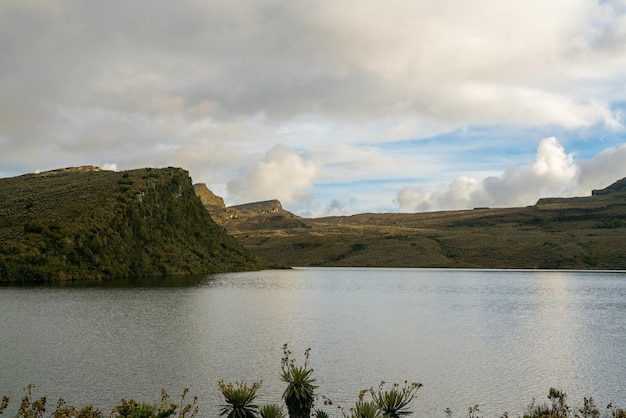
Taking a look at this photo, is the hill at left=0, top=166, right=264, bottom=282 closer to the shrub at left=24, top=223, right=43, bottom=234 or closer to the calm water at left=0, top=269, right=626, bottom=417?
the shrub at left=24, top=223, right=43, bottom=234

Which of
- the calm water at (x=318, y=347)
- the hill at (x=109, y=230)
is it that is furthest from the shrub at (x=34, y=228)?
the calm water at (x=318, y=347)

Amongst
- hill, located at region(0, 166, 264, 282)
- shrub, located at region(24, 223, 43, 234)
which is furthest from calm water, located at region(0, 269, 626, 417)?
shrub, located at region(24, 223, 43, 234)

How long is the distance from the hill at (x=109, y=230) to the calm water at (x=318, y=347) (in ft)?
103

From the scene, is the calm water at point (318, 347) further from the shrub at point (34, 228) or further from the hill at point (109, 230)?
the shrub at point (34, 228)

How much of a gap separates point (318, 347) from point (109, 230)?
3623 inches

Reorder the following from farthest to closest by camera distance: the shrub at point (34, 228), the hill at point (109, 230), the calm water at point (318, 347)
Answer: the shrub at point (34, 228) → the hill at point (109, 230) → the calm water at point (318, 347)

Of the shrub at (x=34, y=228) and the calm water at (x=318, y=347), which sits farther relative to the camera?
the shrub at (x=34, y=228)

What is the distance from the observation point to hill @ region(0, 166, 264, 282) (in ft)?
326

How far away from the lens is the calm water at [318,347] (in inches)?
1072

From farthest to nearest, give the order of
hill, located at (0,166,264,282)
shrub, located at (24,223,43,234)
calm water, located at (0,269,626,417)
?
1. shrub, located at (24,223,43,234)
2. hill, located at (0,166,264,282)
3. calm water, located at (0,269,626,417)

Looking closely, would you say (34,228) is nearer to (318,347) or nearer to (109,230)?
(109,230)

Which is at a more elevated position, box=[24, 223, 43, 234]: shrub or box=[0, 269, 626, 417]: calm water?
box=[24, 223, 43, 234]: shrub

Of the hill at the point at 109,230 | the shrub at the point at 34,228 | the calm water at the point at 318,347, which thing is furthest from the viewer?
the shrub at the point at 34,228

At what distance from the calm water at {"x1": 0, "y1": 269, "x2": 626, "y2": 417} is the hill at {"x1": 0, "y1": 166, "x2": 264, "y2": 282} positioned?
103 feet
